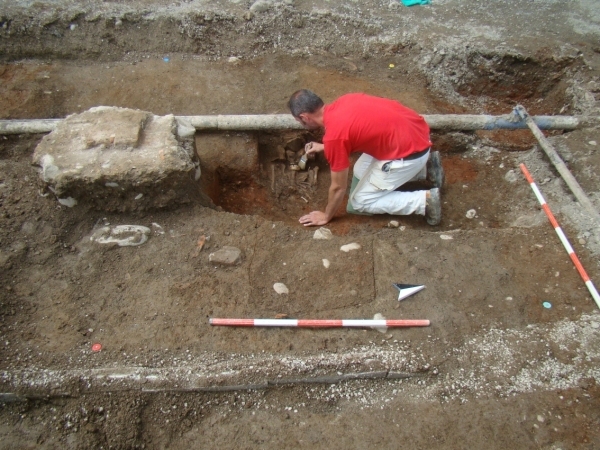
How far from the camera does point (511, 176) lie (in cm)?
374

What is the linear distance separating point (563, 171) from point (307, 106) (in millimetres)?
2185

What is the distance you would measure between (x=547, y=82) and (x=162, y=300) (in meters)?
4.83

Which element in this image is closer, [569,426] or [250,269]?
[569,426]

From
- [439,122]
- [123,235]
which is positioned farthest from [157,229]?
[439,122]

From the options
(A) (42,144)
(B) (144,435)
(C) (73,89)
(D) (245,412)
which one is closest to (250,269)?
(D) (245,412)

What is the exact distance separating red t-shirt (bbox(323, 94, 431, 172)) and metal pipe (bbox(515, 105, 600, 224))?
45.1 inches

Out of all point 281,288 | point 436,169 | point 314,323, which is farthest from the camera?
point 436,169

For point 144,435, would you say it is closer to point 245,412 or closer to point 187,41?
point 245,412

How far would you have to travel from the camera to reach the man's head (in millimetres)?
2963

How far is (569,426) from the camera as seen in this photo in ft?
7.09

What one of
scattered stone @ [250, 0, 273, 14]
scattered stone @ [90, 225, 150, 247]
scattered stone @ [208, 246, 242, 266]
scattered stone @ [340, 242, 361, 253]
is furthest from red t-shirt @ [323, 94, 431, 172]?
scattered stone @ [250, 0, 273, 14]

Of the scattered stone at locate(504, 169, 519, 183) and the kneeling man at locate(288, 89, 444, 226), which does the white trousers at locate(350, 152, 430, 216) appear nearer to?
the kneeling man at locate(288, 89, 444, 226)

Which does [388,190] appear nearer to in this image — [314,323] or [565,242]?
[565,242]

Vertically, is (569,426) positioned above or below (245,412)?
above
